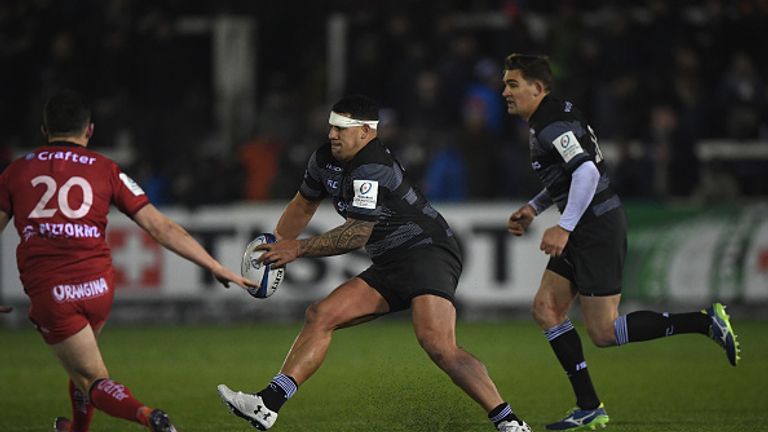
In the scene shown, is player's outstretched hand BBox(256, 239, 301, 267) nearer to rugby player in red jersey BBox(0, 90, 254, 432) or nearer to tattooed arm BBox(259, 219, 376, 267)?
tattooed arm BBox(259, 219, 376, 267)

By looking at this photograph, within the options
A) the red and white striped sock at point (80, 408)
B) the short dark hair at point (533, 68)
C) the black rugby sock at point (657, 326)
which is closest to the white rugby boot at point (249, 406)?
the red and white striped sock at point (80, 408)

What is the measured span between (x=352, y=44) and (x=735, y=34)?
5.77 metres

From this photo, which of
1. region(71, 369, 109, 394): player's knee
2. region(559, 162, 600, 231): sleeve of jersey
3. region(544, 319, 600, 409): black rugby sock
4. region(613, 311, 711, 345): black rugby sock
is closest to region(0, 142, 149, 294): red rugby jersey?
region(71, 369, 109, 394): player's knee

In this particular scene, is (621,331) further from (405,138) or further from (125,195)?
(405,138)

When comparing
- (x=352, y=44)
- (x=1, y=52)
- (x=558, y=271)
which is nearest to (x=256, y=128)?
(x=352, y=44)

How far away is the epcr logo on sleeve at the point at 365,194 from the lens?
7801 mm

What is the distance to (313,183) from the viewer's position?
8.37 m

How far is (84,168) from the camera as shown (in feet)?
23.5

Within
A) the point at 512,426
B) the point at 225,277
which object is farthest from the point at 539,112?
the point at 225,277

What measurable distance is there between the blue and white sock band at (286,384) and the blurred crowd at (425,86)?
9.11 meters

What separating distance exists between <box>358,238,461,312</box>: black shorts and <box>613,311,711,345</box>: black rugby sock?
1384 mm

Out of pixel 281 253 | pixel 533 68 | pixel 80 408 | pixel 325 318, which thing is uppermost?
pixel 533 68

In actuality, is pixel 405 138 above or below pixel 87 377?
above

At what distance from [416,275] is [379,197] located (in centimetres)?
53
